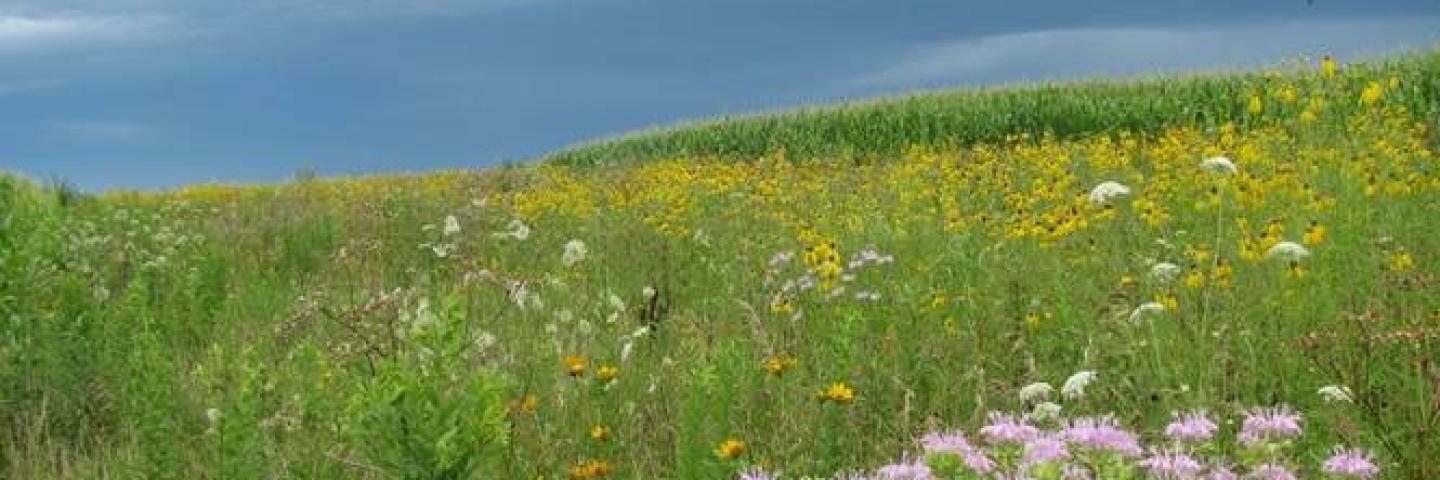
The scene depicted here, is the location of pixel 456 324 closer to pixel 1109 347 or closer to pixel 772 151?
pixel 1109 347

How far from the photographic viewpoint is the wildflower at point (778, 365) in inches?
186

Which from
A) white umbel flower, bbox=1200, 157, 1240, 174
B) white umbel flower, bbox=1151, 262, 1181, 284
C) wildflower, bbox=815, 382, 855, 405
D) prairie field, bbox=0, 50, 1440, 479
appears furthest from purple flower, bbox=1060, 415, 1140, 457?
white umbel flower, bbox=1151, 262, 1181, 284

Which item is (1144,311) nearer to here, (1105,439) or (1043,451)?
(1105,439)

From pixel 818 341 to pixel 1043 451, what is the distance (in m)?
3.93

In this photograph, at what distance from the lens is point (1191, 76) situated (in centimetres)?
2612

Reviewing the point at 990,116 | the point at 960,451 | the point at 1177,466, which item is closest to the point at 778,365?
the point at 960,451

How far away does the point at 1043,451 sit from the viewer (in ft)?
8.02

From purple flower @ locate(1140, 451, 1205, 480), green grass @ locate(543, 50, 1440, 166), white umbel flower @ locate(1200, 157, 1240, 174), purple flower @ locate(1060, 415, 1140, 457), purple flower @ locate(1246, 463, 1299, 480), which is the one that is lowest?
green grass @ locate(543, 50, 1440, 166)

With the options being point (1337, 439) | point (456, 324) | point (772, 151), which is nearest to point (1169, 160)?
point (1337, 439)

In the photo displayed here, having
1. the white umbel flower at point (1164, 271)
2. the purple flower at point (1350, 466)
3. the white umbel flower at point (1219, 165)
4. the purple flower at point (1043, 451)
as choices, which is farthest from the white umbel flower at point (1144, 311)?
the purple flower at point (1043, 451)

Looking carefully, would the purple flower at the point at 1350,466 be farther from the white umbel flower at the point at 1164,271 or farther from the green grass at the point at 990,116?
the green grass at the point at 990,116

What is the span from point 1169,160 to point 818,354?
22.5 feet

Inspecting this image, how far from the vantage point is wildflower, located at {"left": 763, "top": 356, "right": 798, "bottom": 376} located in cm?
473

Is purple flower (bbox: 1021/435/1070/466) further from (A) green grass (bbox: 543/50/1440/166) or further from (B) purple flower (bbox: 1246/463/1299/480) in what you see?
(A) green grass (bbox: 543/50/1440/166)
